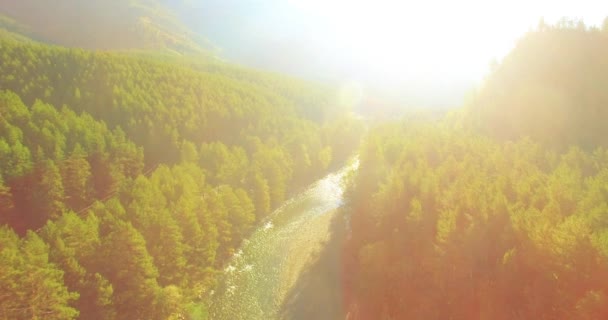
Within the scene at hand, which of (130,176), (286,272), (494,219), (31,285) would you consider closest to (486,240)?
(494,219)

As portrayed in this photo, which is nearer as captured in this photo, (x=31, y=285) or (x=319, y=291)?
(x=31, y=285)

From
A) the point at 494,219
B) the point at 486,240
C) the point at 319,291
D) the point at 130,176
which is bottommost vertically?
the point at 319,291

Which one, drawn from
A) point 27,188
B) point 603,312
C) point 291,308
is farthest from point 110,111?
point 603,312

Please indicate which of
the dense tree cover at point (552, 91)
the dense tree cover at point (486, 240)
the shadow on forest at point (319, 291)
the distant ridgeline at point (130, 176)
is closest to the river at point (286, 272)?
the shadow on forest at point (319, 291)

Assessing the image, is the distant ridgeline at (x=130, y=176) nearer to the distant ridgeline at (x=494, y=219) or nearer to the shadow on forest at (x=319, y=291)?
the shadow on forest at (x=319, y=291)

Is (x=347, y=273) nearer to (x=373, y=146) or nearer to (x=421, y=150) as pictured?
(x=421, y=150)

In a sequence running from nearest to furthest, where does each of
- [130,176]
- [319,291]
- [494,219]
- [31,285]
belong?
[31,285] < [494,219] < [319,291] < [130,176]

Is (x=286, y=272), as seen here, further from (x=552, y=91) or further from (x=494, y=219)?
(x=552, y=91)
